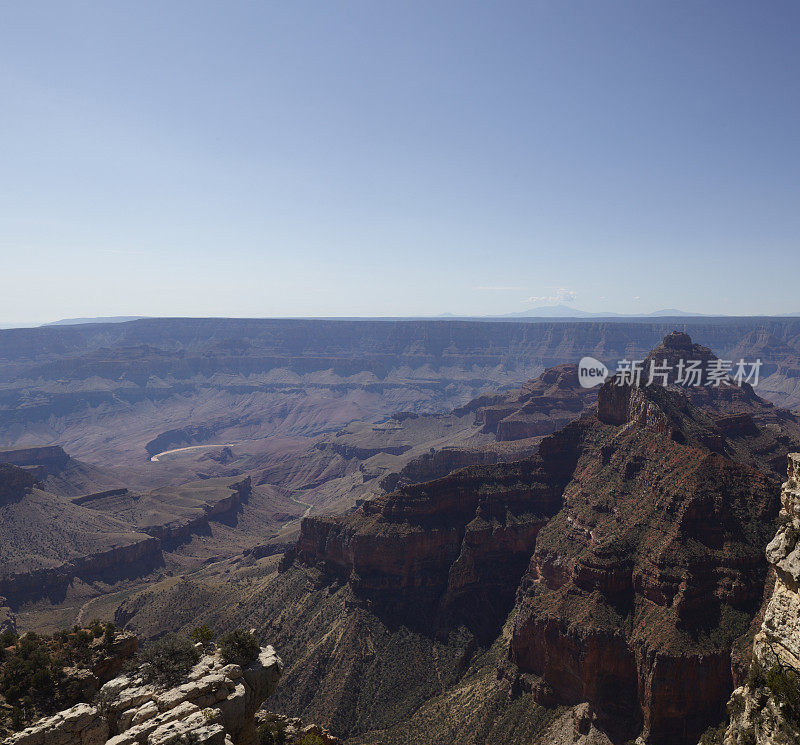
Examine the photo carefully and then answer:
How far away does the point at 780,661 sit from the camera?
76.6 feet

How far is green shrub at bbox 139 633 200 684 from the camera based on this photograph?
31531mm

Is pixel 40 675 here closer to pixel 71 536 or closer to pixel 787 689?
pixel 787 689

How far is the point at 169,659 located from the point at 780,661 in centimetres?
3432

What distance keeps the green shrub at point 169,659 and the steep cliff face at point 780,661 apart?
3145 centimetres

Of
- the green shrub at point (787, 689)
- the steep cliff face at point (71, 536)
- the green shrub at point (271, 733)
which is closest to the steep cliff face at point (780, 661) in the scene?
the green shrub at point (787, 689)

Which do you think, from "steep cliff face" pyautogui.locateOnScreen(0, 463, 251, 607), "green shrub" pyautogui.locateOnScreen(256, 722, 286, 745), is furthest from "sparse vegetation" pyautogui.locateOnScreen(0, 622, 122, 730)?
"steep cliff face" pyautogui.locateOnScreen(0, 463, 251, 607)

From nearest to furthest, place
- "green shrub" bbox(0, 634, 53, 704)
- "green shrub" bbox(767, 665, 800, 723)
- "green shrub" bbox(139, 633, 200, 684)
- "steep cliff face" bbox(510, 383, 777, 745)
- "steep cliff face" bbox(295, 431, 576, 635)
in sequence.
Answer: "green shrub" bbox(767, 665, 800, 723) → "green shrub" bbox(0, 634, 53, 704) → "green shrub" bbox(139, 633, 200, 684) → "steep cliff face" bbox(510, 383, 777, 745) → "steep cliff face" bbox(295, 431, 576, 635)

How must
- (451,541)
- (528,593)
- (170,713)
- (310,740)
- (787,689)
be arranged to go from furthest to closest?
(451,541) → (528,593) → (310,740) → (170,713) → (787,689)

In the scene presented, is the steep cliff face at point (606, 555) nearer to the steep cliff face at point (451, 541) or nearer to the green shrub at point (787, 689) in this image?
the steep cliff face at point (451, 541)

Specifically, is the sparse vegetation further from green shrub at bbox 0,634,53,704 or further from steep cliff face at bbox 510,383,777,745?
steep cliff face at bbox 510,383,777,745

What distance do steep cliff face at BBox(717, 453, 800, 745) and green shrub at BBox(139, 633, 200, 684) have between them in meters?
31.4

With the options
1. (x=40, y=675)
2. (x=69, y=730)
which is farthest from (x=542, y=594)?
(x=69, y=730)

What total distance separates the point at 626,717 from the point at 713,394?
15294 cm

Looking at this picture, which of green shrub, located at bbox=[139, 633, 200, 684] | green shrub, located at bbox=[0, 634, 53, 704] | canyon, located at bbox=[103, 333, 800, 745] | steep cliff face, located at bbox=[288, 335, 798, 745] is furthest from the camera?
canyon, located at bbox=[103, 333, 800, 745]
